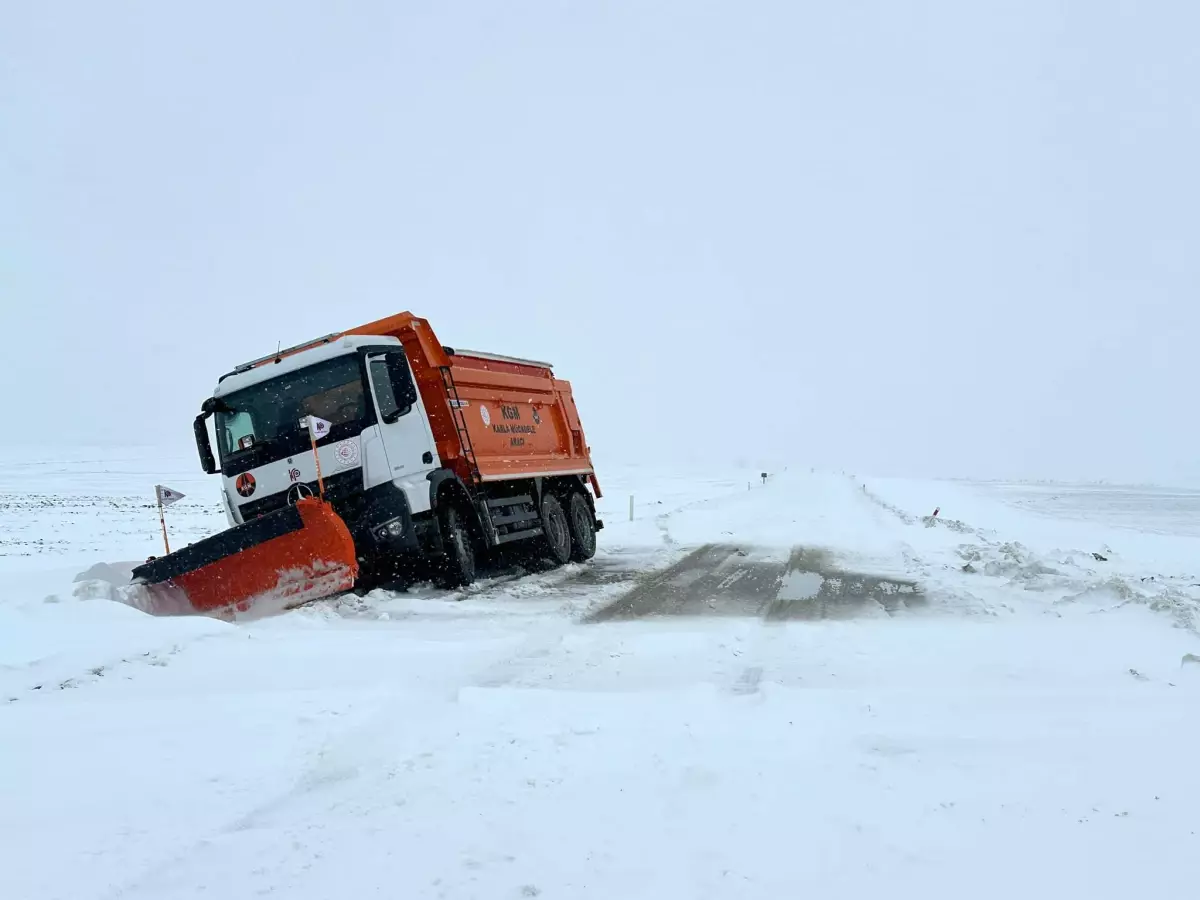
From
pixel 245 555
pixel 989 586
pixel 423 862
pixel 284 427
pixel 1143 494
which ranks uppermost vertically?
pixel 284 427

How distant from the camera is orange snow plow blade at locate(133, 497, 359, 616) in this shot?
7.98 m

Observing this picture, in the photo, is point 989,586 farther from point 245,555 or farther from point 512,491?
point 245,555

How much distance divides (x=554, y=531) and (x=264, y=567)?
522cm

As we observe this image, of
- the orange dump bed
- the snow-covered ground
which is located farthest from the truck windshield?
the snow-covered ground

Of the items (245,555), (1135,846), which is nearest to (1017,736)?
(1135,846)

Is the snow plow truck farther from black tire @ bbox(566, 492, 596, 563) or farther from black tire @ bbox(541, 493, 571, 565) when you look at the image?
black tire @ bbox(566, 492, 596, 563)

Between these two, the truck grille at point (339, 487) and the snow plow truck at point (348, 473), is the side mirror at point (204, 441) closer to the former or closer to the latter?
the snow plow truck at point (348, 473)

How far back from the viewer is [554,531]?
41.4 feet

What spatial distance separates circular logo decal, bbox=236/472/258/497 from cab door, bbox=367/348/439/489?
1.60 metres

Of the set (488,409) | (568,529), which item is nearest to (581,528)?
(568,529)

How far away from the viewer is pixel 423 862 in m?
2.92

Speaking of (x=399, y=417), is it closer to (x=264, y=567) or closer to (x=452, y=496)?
(x=452, y=496)

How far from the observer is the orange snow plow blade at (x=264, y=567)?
7.98 m

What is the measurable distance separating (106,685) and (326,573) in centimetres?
300
